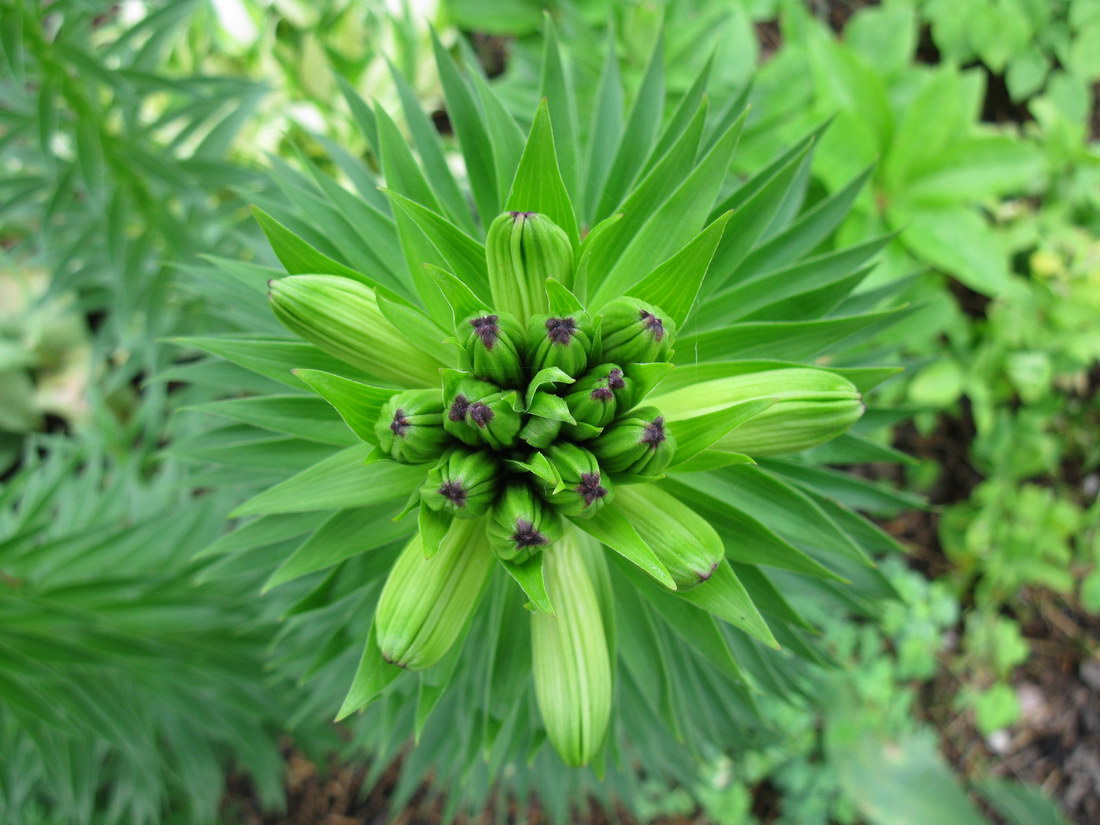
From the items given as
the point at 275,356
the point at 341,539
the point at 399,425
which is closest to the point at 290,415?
the point at 275,356

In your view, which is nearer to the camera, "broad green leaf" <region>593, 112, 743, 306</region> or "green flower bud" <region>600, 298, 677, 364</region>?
"green flower bud" <region>600, 298, 677, 364</region>

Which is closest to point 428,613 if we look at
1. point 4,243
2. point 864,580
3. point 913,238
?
point 864,580

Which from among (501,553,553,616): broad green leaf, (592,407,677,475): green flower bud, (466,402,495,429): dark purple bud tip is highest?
(466,402,495,429): dark purple bud tip

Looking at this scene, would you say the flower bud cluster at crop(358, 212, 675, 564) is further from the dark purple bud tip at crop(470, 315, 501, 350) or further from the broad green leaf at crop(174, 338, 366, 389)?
the broad green leaf at crop(174, 338, 366, 389)

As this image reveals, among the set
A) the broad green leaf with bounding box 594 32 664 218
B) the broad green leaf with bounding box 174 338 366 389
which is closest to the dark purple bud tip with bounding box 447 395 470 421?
the broad green leaf with bounding box 174 338 366 389

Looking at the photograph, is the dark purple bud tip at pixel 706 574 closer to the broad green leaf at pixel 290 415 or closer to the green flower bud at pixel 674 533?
the green flower bud at pixel 674 533
